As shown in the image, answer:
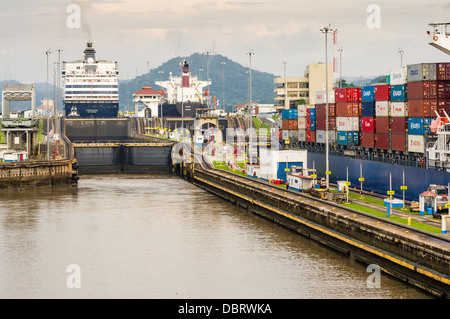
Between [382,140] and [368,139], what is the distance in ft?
11.4

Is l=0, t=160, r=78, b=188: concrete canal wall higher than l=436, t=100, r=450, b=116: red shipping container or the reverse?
the reverse

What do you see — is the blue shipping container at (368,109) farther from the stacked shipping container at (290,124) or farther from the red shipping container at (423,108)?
the stacked shipping container at (290,124)

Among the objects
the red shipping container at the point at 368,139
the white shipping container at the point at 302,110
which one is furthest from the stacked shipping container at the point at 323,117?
the red shipping container at the point at 368,139

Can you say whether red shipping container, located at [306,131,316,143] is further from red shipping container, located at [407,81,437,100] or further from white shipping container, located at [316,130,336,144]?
red shipping container, located at [407,81,437,100]

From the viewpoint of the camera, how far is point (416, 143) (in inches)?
2721

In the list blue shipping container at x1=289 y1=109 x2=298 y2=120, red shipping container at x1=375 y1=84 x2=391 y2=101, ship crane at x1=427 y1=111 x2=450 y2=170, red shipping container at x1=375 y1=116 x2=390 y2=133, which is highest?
red shipping container at x1=375 y1=84 x2=391 y2=101

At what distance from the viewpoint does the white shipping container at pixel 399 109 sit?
2828 inches

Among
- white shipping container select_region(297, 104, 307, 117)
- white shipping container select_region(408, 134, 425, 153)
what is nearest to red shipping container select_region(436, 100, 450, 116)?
white shipping container select_region(408, 134, 425, 153)

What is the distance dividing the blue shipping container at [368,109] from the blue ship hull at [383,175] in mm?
4986

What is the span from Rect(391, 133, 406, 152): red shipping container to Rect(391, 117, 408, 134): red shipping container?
0.39m

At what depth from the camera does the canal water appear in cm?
4825

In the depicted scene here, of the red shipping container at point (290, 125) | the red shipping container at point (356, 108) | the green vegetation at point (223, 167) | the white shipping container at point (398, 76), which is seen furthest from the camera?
the red shipping container at point (290, 125)
